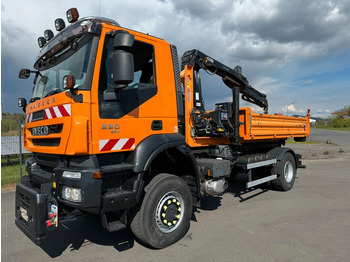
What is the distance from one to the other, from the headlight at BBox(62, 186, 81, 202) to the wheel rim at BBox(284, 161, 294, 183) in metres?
5.43

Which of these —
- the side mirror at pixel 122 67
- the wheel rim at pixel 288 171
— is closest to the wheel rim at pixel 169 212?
the side mirror at pixel 122 67

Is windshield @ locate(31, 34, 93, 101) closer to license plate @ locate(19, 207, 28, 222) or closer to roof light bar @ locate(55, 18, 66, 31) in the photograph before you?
roof light bar @ locate(55, 18, 66, 31)

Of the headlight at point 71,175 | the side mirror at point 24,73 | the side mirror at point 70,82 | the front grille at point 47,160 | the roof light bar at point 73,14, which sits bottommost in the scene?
the headlight at point 71,175

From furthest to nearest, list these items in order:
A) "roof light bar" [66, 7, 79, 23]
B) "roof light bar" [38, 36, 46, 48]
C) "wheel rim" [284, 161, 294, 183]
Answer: "wheel rim" [284, 161, 294, 183] → "roof light bar" [38, 36, 46, 48] → "roof light bar" [66, 7, 79, 23]

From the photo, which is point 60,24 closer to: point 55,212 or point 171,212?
point 55,212

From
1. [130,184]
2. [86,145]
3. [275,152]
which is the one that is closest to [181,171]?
[130,184]

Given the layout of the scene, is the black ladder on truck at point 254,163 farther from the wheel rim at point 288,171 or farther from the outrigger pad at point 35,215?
the outrigger pad at point 35,215

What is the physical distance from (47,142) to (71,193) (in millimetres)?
899

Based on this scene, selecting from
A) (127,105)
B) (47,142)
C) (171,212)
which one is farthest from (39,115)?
(171,212)

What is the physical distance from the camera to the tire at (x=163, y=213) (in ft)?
10.7

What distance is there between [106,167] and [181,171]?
148 cm

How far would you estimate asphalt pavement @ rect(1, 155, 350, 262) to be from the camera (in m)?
3.25

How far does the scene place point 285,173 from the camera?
652 cm

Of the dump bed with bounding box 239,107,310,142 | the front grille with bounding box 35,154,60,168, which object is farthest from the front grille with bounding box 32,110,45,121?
the dump bed with bounding box 239,107,310,142
